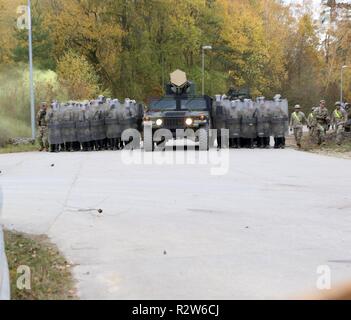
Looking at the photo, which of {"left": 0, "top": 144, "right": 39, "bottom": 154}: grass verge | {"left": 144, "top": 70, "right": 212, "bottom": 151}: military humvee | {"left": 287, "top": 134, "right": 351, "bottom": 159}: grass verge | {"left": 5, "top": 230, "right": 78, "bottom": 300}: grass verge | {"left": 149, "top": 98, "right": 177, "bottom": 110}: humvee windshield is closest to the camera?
{"left": 5, "top": 230, "right": 78, "bottom": 300}: grass verge

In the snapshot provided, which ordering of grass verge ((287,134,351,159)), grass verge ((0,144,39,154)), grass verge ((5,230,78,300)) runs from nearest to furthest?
grass verge ((5,230,78,300))
grass verge ((287,134,351,159))
grass verge ((0,144,39,154))

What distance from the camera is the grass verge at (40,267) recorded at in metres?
5.07

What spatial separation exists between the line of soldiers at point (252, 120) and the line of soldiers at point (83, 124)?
3119 millimetres

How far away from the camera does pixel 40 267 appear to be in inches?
232

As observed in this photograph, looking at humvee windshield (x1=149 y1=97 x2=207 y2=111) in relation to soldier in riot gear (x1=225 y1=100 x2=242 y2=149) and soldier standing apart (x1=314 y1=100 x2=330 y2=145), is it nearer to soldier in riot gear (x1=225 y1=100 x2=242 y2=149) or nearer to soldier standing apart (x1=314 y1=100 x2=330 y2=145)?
soldier in riot gear (x1=225 y1=100 x2=242 y2=149)

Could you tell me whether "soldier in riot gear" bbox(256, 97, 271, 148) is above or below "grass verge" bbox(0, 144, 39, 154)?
above

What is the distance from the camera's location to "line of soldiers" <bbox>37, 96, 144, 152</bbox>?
2297 centimetres

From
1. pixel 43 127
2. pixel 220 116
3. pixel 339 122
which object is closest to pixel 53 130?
pixel 43 127

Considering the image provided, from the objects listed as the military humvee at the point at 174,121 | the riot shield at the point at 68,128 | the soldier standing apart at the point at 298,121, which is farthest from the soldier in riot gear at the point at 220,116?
the riot shield at the point at 68,128

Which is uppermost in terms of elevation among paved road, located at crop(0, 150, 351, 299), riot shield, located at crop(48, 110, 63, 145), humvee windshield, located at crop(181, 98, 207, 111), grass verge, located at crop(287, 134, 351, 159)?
humvee windshield, located at crop(181, 98, 207, 111)

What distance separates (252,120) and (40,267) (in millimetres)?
18164

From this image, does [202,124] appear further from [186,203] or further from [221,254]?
[221,254]

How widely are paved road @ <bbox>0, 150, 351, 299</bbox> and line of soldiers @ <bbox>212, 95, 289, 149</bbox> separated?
27.8 ft

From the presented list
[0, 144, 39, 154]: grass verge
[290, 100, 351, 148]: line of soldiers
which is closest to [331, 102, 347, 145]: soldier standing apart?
[290, 100, 351, 148]: line of soldiers
